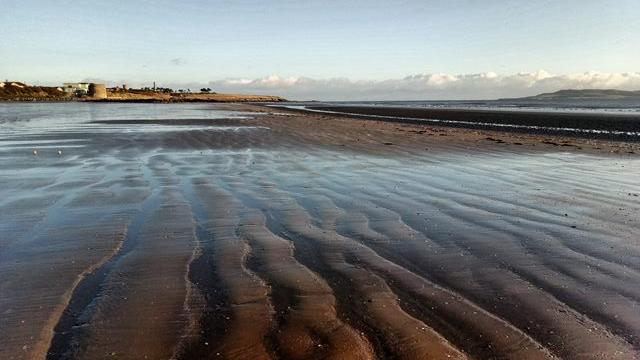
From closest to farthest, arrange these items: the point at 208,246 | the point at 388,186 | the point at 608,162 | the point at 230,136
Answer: the point at 208,246 < the point at 388,186 < the point at 608,162 < the point at 230,136

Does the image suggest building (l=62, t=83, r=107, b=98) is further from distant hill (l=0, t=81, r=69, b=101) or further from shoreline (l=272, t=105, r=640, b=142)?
shoreline (l=272, t=105, r=640, b=142)

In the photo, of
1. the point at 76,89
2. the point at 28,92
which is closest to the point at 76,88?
the point at 76,89

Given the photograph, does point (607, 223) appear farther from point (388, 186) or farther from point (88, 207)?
point (88, 207)

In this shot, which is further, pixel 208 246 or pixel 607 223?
pixel 607 223

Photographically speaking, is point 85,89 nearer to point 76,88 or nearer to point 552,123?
point 76,88

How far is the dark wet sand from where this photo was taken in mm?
3441

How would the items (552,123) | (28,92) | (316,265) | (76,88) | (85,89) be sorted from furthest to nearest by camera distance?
(76,88)
(85,89)
(28,92)
(552,123)
(316,265)

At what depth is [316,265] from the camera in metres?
5.06

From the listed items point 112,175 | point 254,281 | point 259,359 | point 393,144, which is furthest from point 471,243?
point 393,144

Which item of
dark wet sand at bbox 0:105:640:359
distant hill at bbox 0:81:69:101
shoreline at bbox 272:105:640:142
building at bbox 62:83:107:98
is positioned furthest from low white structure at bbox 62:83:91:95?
dark wet sand at bbox 0:105:640:359

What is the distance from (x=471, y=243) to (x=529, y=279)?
1218mm

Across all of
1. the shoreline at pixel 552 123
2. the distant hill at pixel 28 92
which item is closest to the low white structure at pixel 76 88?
the distant hill at pixel 28 92

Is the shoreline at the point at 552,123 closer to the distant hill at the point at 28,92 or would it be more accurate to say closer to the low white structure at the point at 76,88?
the distant hill at the point at 28,92

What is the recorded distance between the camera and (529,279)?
15.4 ft
